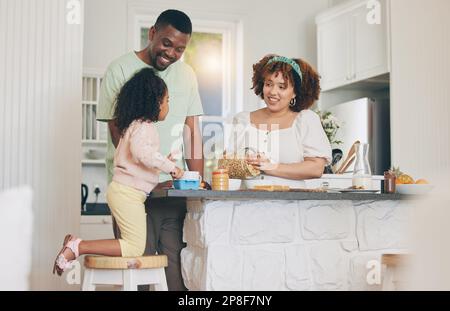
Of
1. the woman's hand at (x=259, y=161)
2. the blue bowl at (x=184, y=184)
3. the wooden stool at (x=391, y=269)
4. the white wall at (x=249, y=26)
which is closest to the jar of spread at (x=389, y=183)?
the wooden stool at (x=391, y=269)

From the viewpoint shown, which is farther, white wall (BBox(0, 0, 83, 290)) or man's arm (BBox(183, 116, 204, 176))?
white wall (BBox(0, 0, 83, 290))

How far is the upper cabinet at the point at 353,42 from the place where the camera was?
5.24m

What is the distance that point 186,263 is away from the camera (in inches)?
108

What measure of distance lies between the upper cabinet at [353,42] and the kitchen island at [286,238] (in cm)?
261

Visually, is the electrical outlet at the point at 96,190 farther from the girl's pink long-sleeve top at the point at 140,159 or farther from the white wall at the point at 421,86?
the girl's pink long-sleeve top at the point at 140,159

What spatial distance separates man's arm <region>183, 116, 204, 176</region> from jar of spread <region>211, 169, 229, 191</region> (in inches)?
29.6

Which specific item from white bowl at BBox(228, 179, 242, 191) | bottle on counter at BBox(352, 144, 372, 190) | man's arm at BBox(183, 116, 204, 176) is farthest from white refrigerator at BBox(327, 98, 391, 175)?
white bowl at BBox(228, 179, 242, 191)

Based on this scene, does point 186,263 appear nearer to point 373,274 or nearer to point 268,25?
point 373,274

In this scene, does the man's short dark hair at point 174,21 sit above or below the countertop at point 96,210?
above

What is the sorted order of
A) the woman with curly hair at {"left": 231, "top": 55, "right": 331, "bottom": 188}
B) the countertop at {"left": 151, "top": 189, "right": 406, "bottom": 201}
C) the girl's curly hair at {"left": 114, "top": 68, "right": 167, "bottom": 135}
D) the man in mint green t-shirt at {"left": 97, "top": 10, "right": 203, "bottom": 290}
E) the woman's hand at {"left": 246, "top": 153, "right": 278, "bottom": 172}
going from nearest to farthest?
the countertop at {"left": 151, "top": 189, "right": 406, "bottom": 201}, the girl's curly hair at {"left": 114, "top": 68, "right": 167, "bottom": 135}, the woman's hand at {"left": 246, "top": 153, "right": 278, "bottom": 172}, the woman with curly hair at {"left": 231, "top": 55, "right": 331, "bottom": 188}, the man in mint green t-shirt at {"left": 97, "top": 10, "right": 203, "bottom": 290}

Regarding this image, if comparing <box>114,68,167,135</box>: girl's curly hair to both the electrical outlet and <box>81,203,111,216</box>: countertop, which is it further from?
the electrical outlet

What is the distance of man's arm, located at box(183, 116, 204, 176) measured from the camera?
134 inches

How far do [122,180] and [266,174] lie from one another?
645 millimetres

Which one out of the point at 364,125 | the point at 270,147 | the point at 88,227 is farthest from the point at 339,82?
the point at 270,147
